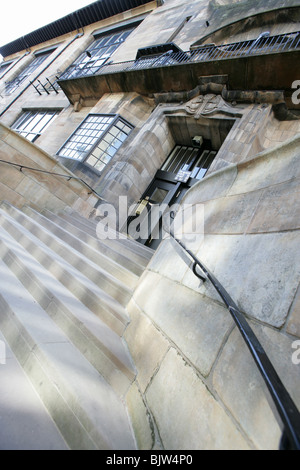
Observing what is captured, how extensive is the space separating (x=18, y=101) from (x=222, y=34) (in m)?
14.7

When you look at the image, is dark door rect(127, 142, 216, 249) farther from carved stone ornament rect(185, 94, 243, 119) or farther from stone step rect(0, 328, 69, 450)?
stone step rect(0, 328, 69, 450)

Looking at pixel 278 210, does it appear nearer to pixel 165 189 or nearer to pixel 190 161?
pixel 165 189

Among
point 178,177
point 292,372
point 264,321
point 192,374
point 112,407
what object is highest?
point 178,177

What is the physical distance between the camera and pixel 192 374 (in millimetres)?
1521

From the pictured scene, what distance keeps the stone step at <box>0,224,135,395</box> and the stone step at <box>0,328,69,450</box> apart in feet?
1.86

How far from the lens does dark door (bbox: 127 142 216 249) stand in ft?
25.2

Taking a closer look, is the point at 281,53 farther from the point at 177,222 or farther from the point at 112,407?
the point at 112,407

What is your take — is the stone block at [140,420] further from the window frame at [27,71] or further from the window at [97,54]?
the window frame at [27,71]

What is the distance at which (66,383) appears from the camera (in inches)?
61.4

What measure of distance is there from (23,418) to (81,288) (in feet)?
5.46

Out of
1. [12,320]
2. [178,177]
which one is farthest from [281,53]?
[12,320]

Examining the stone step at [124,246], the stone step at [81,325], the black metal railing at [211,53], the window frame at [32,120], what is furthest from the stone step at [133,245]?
the window frame at [32,120]

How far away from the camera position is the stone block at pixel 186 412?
3.79 ft

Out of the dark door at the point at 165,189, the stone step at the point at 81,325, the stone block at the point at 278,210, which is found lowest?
the stone step at the point at 81,325
